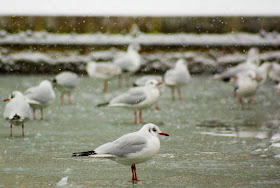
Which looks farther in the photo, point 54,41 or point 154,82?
point 54,41

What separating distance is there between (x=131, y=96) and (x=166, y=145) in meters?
2.29

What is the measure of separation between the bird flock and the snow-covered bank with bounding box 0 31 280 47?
0.76 m

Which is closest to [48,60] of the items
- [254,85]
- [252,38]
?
[252,38]

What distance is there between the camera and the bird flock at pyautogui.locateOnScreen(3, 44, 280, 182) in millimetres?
6379

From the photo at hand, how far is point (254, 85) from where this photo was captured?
12477 mm

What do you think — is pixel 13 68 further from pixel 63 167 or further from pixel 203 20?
pixel 63 167

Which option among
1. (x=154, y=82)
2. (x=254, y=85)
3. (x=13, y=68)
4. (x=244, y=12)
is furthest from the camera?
(x=244, y=12)

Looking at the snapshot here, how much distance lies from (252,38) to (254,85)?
7847 millimetres

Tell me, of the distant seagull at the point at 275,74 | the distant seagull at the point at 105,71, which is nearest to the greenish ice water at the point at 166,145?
the distant seagull at the point at 275,74

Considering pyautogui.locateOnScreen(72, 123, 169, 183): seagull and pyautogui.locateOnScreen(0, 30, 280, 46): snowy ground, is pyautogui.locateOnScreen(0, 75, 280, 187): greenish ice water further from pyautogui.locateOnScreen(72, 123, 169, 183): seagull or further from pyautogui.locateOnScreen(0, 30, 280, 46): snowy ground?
pyautogui.locateOnScreen(0, 30, 280, 46): snowy ground

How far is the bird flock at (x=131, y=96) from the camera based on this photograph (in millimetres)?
6379

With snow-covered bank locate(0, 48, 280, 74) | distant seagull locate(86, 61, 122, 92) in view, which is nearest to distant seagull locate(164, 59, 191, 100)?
distant seagull locate(86, 61, 122, 92)

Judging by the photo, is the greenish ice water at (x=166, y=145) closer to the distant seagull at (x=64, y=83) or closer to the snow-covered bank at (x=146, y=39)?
the distant seagull at (x=64, y=83)

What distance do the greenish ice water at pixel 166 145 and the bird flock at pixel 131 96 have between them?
0.27 m
